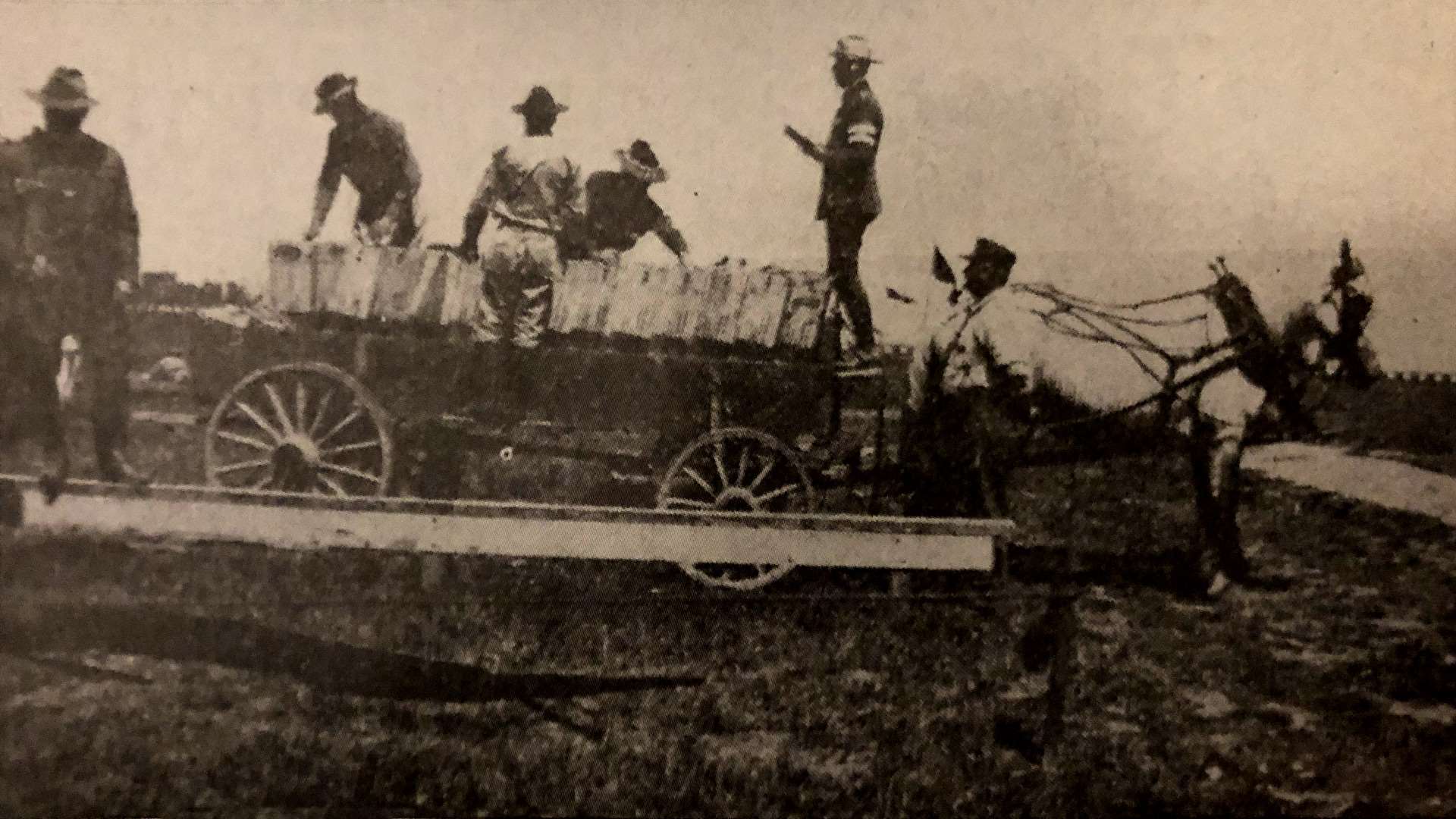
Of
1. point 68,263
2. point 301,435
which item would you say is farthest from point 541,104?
point 68,263

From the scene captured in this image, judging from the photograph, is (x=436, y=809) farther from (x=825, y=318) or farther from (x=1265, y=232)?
(x=1265, y=232)

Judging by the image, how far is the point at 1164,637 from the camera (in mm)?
3295

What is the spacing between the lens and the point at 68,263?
3371mm

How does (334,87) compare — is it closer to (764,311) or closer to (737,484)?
(764,311)

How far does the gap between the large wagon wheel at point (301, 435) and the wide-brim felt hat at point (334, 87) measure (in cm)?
86

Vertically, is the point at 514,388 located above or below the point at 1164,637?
above

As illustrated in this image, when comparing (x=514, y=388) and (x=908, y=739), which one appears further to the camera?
(x=514, y=388)

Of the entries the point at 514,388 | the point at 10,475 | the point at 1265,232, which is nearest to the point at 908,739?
the point at 514,388

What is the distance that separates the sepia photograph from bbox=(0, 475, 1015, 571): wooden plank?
0.01 m

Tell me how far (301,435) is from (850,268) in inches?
73.3

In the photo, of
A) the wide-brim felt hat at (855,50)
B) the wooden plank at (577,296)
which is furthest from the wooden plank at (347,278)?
the wide-brim felt hat at (855,50)

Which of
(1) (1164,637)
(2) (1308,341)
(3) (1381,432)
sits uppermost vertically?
(2) (1308,341)

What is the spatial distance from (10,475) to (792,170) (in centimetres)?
263

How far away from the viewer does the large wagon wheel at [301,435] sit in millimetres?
3432
